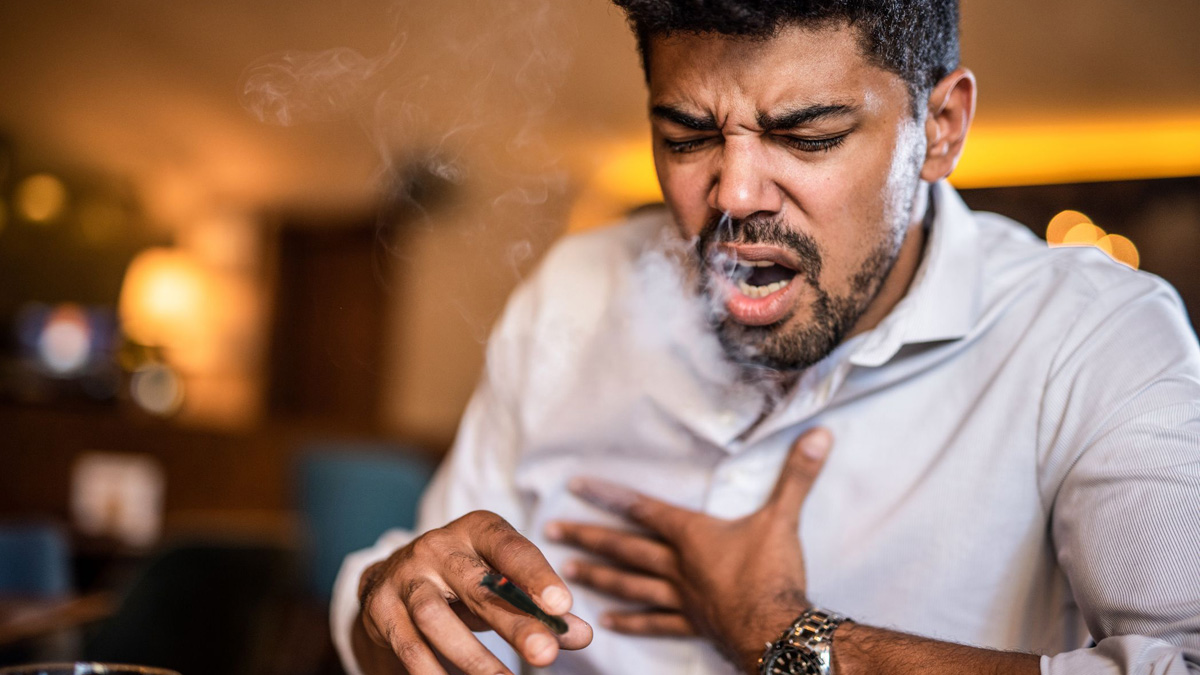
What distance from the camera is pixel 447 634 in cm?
94

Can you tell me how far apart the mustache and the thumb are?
0.24 m

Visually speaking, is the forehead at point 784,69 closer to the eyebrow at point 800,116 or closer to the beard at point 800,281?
the eyebrow at point 800,116

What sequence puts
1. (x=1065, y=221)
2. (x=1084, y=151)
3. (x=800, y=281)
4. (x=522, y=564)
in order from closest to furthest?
(x=522, y=564) → (x=800, y=281) → (x=1065, y=221) → (x=1084, y=151)

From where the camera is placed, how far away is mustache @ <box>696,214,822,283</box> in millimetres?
1221

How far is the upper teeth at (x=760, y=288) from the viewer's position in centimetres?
129

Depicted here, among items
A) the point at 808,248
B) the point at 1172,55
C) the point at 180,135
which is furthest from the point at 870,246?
the point at 180,135

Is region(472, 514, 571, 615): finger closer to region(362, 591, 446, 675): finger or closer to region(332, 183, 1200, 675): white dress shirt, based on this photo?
region(362, 591, 446, 675): finger

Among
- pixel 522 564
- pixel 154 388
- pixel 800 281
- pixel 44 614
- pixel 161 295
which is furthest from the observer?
pixel 161 295

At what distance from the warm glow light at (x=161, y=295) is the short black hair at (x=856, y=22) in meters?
7.72

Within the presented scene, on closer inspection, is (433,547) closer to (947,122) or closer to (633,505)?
(633,505)

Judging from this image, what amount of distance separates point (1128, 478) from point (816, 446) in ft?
1.34

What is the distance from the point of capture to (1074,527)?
1.11 metres

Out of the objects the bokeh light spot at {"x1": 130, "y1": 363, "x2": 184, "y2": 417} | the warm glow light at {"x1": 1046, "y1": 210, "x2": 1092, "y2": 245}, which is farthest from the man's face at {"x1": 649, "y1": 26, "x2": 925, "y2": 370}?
the bokeh light spot at {"x1": 130, "y1": 363, "x2": 184, "y2": 417}

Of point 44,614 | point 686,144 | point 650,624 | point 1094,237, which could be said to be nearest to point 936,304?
point 686,144
